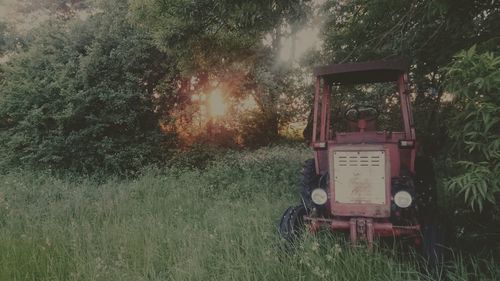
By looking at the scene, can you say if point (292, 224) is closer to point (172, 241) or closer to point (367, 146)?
point (367, 146)

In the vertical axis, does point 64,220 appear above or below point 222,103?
below

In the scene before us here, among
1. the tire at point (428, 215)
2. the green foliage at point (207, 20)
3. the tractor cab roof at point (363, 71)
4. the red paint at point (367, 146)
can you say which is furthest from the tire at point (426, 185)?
the green foliage at point (207, 20)

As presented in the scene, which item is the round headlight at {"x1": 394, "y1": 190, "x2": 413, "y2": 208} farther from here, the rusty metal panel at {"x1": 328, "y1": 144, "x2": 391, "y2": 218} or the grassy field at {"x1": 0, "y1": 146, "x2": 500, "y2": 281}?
the grassy field at {"x1": 0, "y1": 146, "x2": 500, "y2": 281}

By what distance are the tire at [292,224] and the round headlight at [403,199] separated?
946mm

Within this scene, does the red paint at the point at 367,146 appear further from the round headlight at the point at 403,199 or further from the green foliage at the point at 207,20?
the green foliage at the point at 207,20

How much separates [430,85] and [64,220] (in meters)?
5.96

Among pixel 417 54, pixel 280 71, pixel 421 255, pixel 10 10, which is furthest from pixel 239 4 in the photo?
pixel 10 10

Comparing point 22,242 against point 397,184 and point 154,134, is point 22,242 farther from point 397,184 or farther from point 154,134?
point 154,134

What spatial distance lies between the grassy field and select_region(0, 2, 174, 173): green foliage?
8.70ft

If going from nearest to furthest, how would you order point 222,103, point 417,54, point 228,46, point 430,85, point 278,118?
point 417,54, point 430,85, point 228,46, point 222,103, point 278,118

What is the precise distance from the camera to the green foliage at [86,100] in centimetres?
1062

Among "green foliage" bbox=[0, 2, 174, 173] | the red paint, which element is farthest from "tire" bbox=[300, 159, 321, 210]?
"green foliage" bbox=[0, 2, 174, 173]

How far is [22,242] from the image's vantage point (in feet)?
15.6

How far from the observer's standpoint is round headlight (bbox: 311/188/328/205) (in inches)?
170
